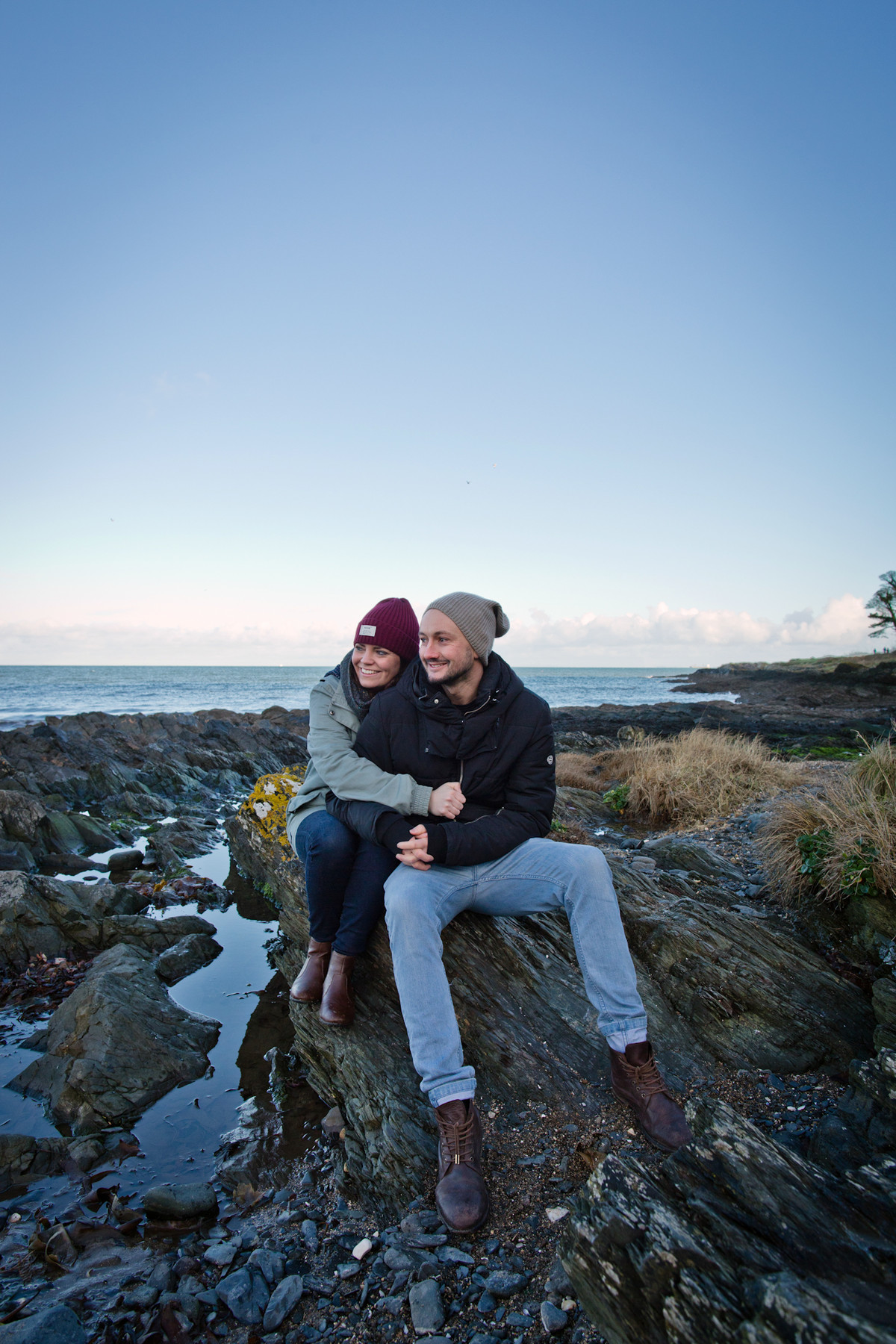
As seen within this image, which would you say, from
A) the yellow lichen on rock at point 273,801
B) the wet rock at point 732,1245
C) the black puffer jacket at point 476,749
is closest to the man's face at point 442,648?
the black puffer jacket at point 476,749

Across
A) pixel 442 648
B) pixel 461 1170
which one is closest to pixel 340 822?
pixel 442 648

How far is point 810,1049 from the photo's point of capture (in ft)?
12.0

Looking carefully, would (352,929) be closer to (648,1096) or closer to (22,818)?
(648,1096)

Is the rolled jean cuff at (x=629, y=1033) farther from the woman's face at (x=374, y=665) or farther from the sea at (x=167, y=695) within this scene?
the sea at (x=167, y=695)

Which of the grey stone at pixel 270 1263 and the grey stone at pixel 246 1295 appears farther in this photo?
the grey stone at pixel 270 1263

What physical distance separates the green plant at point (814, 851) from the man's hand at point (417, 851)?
11.3 feet

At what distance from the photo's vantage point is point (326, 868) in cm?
368

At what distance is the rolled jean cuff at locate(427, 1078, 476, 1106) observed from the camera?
9.63 feet

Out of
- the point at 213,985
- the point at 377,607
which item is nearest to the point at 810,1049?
the point at 377,607

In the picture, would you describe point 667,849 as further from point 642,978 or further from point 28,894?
point 28,894

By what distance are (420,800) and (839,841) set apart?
11.5 feet

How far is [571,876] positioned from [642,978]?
1186mm

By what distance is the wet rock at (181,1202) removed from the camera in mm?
3197

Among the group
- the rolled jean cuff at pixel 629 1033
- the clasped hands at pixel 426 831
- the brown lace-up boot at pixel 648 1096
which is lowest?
the brown lace-up boot at pixel 648 1096
